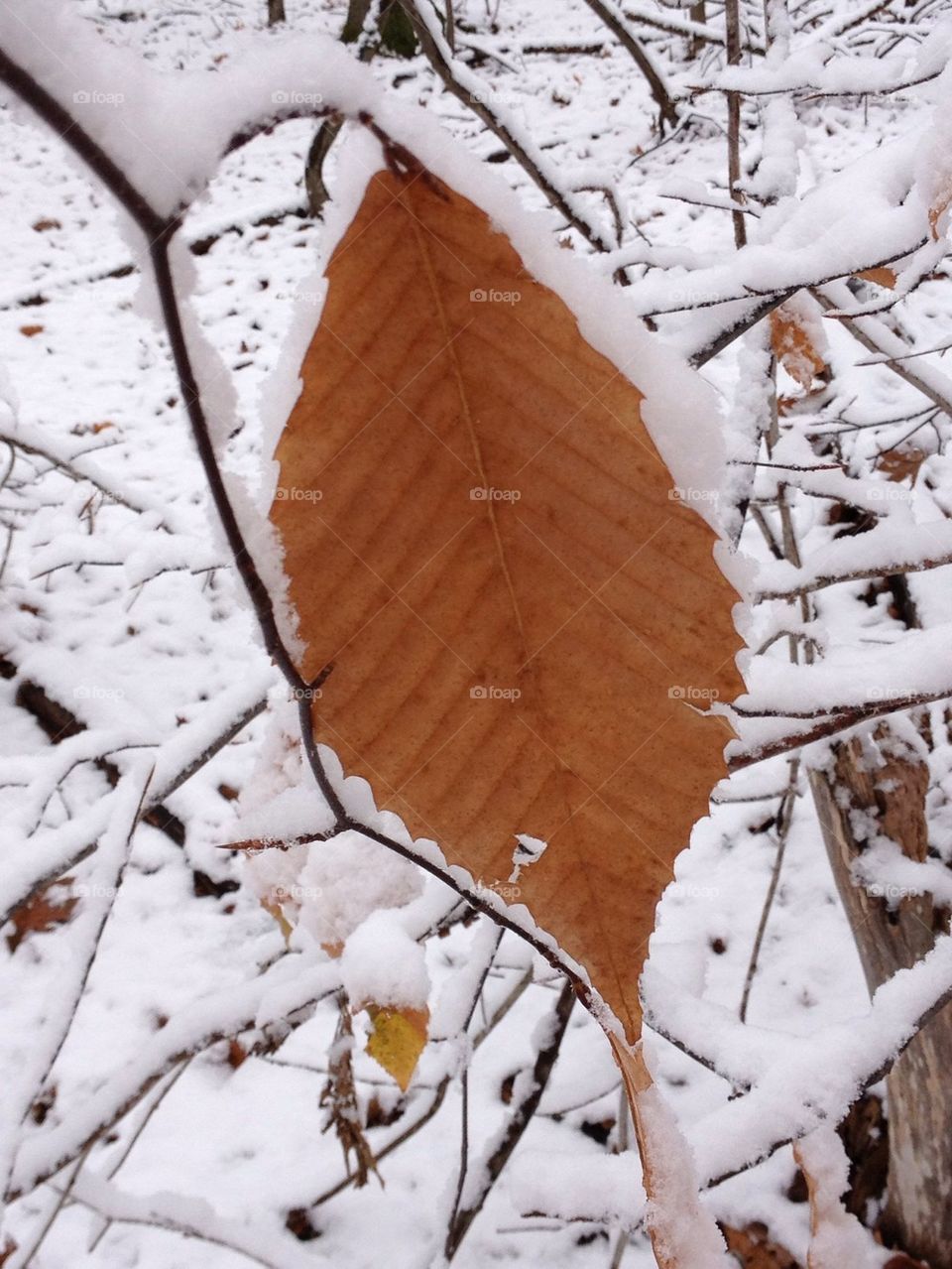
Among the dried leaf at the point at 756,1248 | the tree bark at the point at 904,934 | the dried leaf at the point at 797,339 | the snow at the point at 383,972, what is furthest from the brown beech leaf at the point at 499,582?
the dried leaf at the point at 756,1248

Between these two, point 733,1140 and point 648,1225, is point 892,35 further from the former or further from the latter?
point 648,1225

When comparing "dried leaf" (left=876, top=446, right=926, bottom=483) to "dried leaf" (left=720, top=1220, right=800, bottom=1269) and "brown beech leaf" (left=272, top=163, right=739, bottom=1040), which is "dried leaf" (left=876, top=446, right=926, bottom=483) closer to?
"dried leaf" (left=720, top=1220, right=800, bottom=1269)

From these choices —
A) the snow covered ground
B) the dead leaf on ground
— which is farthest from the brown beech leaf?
the dead leaf on ground

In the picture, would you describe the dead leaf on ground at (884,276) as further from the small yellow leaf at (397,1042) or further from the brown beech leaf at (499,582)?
the small yellow leaf at (397,1042)

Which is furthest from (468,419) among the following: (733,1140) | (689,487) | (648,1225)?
(733,1140)

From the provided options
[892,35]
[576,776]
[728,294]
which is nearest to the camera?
[576,776]

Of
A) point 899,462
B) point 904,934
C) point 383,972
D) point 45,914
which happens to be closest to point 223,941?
point 45,914
